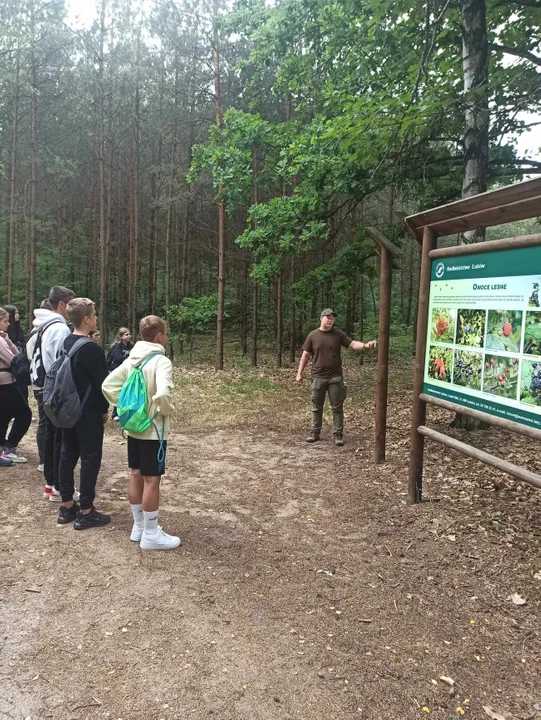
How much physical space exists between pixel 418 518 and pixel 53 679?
343cm

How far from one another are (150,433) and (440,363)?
2783 millimetres

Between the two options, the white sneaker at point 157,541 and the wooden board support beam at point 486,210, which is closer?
the wooden board support beam at point 486,210

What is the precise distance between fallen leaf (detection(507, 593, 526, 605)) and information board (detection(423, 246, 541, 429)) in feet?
4.02

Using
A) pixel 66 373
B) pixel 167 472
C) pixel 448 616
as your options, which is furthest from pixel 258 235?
pixel 448 616

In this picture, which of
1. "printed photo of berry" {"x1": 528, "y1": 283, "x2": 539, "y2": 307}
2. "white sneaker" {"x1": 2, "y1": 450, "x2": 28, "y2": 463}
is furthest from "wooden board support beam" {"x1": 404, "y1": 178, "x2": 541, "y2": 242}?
"white sneaker" {"x1": 2, "y1": 450, "x2": 28, "y2": 463}

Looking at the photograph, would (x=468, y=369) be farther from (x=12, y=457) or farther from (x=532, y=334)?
(x=12, y=457)

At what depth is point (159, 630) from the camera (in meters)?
2.90

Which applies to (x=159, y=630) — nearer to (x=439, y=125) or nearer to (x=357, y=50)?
(x=439, y=125)

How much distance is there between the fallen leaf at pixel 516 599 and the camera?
3.33 meters

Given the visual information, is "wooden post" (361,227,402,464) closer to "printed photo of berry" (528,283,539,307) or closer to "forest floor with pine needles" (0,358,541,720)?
"forest floor with pine needles" (0,358,541,720)

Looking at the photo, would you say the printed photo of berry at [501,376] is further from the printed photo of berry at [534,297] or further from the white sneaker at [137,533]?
the white sneaker at [137,533]

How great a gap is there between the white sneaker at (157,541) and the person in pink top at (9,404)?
2928mm

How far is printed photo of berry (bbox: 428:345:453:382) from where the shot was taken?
4461mm

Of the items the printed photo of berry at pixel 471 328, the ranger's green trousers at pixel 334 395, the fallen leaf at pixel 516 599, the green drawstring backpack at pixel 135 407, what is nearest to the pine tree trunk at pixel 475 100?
the ranger's green trousers at pixel 334 395
